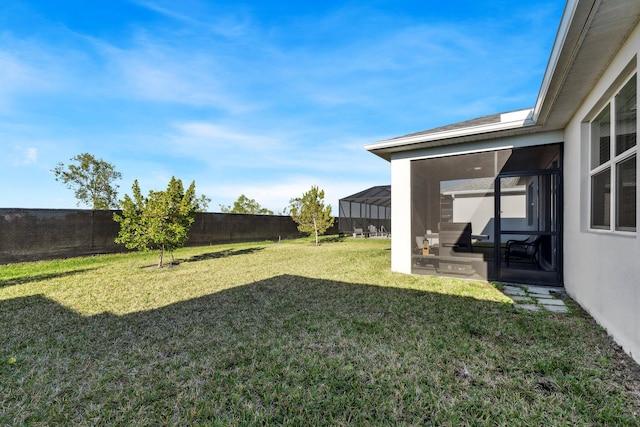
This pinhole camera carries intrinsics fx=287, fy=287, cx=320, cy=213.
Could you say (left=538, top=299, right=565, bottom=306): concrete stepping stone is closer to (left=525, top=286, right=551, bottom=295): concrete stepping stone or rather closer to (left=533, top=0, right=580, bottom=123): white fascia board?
(left=525, top=286, right=551, bottom=295): concrete stepping stone

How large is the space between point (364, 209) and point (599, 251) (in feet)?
65.9

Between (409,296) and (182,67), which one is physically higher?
(182,67)

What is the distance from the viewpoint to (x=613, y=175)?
3148 mm

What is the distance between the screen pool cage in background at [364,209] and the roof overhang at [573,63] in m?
15.4

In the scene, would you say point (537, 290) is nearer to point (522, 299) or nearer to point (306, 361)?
point (522, 299)

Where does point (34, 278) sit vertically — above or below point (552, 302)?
below

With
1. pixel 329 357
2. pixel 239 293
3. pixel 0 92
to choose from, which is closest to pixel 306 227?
pixel 239 293

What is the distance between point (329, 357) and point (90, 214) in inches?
417

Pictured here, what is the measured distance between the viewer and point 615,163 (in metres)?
3.11

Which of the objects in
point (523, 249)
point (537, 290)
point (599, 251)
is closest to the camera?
point (599, 251)

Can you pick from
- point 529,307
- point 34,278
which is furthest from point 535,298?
point 34,278

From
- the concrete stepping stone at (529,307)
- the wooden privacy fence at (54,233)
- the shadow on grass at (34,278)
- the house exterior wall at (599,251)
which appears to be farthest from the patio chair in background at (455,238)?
the wooden privacy fence at (54,233)

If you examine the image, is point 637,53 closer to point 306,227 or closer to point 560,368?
point 560,368

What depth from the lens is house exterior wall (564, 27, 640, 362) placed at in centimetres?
254
